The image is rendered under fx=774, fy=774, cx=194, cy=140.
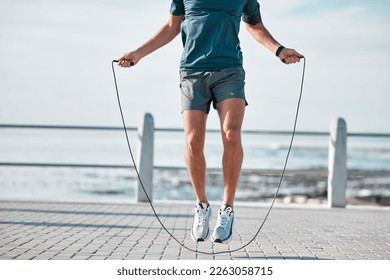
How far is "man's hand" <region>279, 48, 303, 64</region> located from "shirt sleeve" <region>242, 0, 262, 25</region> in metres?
0.44

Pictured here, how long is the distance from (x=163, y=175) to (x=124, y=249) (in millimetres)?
40079

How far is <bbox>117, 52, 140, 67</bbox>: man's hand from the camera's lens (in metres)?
5.80

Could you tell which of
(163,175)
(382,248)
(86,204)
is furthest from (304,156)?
(382,248)

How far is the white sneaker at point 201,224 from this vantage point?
5.81 m

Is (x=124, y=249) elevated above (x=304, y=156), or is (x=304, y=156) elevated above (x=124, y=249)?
(x=124, y=249)

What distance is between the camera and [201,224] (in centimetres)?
584

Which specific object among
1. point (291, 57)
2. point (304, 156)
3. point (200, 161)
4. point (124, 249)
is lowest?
point (304, 156)

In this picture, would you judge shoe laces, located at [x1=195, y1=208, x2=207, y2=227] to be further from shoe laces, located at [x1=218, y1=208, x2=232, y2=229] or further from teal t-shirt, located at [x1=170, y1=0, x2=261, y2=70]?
teal t-shirt, located at [x1=170, y1=0, x2=261, y2=70]

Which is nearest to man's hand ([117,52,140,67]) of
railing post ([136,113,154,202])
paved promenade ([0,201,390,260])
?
paved promenade ([0,201,390,260])

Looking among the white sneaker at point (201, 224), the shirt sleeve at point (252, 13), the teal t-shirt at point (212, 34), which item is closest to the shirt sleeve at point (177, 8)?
the teal t-shirt at point (212, 34)

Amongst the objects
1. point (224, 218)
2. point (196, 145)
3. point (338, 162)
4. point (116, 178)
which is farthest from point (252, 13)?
point (116, 178)

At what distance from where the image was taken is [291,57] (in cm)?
578

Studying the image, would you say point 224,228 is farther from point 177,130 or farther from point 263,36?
point 177,130
